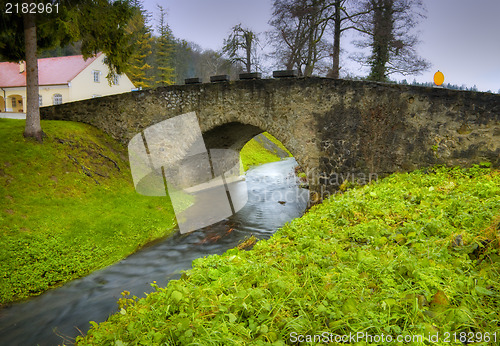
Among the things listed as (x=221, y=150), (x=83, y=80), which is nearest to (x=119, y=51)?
(x=221, y=150)

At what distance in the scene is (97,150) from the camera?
47.6 ft

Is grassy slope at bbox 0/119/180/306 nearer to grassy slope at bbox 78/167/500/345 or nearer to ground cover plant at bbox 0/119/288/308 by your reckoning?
ground cover plant at bbox 0/119/288/308

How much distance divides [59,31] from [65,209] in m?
6.48

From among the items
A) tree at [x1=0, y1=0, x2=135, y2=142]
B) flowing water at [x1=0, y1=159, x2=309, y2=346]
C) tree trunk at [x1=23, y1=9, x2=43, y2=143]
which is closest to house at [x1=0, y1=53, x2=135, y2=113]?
tree at [x1=0, y1=0, x2=135, y2=142]

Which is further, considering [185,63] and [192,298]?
[185,63]

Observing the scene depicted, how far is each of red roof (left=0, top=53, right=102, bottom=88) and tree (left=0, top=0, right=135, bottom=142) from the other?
16.5 meters

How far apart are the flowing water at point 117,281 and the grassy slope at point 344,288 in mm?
3039

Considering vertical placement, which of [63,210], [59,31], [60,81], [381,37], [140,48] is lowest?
[63,210]

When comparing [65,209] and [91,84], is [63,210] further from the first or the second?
[91,84]

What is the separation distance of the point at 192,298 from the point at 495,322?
2940 mm

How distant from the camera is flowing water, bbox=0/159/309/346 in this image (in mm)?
6332

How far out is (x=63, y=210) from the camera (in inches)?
410

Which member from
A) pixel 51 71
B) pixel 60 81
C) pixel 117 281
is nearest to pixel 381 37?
pixel 117 281

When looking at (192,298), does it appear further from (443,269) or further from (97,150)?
(97,150)
